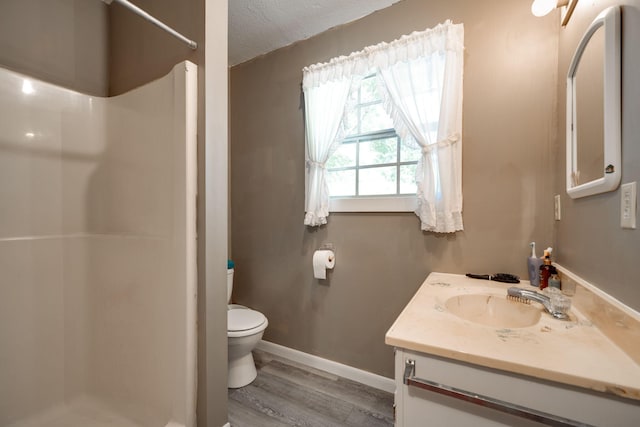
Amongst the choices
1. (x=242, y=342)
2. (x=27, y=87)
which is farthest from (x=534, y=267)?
(x=27, y=87)

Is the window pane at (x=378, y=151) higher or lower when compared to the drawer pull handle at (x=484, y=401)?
higher

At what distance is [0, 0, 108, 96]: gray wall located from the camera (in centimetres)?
129

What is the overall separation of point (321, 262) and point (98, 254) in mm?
1328

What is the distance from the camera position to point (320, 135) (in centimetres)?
187

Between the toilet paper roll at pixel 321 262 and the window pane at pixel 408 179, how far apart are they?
67 cm

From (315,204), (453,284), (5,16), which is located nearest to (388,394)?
(453,284)

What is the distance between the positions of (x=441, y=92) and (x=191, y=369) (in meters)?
1.92

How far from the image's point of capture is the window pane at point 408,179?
169 centimetres

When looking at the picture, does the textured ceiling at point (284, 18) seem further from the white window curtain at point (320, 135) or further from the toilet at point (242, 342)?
the toilet at point (242, 342)

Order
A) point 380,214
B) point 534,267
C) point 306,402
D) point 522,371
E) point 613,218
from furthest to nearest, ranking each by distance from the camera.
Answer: point 380,214, point 306,402, point 534,267, point 613,218, point 522,371

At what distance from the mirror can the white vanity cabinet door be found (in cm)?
59

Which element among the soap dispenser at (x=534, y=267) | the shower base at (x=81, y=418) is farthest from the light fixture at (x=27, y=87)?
the soap dispenser at (x=534, y=267)

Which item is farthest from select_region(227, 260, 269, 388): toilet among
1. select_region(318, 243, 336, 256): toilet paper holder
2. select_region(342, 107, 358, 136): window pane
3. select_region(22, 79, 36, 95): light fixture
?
select_region(22, 79, 36, 95): light fixture

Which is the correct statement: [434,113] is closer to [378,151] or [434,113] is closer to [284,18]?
[378,151]
